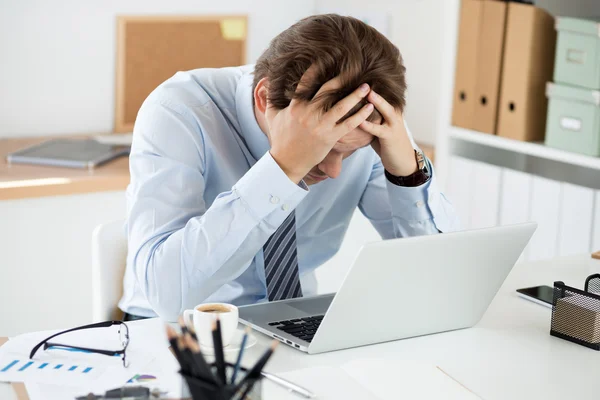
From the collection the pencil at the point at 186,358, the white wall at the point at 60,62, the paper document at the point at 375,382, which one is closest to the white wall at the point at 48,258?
the white wall at the point at 60,62

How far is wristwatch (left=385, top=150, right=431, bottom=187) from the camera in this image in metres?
1.51

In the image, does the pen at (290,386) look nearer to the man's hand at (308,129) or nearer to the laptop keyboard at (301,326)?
the laptop keyboard at (301,326)

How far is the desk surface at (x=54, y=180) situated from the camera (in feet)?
7.45

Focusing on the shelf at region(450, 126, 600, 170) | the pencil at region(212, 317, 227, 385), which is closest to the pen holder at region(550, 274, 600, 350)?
the pencil at region(212, 317, 227, 385)

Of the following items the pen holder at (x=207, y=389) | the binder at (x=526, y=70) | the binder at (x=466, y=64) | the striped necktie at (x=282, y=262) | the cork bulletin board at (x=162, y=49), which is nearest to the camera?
the pen holder at (x=207, y=389)

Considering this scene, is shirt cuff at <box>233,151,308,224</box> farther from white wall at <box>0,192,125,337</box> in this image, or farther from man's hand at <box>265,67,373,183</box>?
white wall at <box>0,192,125,337</box>

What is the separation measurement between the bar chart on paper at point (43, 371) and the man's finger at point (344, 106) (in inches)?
19.5

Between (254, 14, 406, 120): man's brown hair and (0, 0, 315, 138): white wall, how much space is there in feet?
5.36

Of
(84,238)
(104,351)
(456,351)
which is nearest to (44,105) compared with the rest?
(84,238)

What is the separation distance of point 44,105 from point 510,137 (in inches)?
61.2

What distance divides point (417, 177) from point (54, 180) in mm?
1221

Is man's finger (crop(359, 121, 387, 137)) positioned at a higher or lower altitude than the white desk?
higher

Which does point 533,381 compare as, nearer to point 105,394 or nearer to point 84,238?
point 105,394

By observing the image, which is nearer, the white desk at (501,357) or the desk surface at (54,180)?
the white desk at (501,357)
